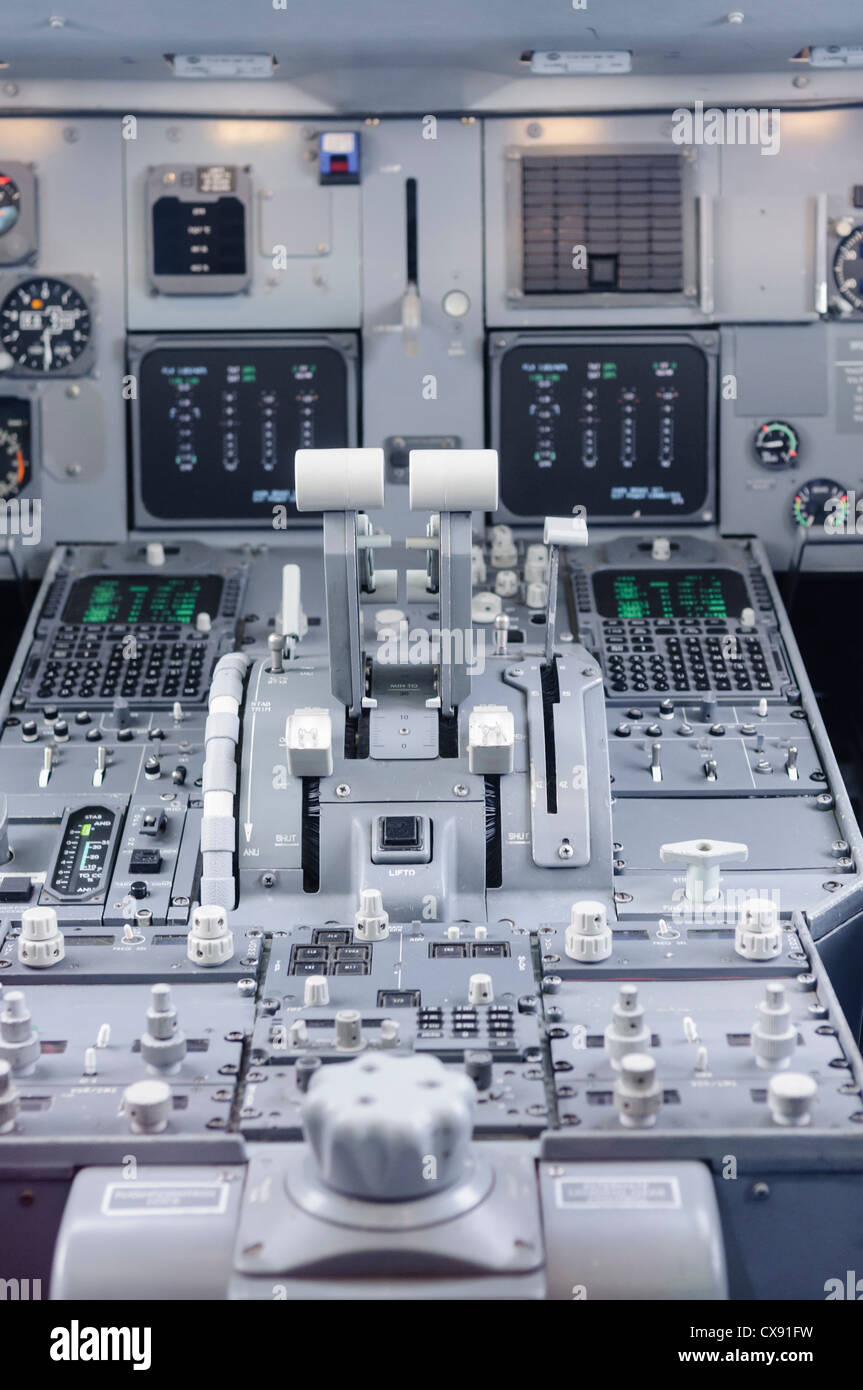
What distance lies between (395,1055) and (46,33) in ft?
10.5

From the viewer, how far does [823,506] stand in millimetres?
5953

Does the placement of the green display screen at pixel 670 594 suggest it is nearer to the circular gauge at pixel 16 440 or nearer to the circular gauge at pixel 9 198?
the circular gauge at pixel 16 440

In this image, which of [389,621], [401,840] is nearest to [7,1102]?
[401,840]

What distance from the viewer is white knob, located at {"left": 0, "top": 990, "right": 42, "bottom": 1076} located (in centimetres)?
327

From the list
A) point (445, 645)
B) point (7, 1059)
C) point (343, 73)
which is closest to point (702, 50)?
point (343, 73)

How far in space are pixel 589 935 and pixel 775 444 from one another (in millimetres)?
2751

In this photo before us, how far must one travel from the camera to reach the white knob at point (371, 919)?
3797 mm

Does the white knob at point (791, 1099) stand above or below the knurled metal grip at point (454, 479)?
below

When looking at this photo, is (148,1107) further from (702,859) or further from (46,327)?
(46,327)

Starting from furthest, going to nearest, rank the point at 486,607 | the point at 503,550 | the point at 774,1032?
the point at 503,550, the point at 486,607, the point at 774,1032

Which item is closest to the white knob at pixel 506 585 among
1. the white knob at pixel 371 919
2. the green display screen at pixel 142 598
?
the green display screen at pixel 142 598

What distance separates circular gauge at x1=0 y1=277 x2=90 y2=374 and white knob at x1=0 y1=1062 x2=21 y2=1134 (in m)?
3.34

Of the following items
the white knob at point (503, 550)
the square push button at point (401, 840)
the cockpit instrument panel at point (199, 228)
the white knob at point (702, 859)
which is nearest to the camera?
the white knob at point (702, 859)

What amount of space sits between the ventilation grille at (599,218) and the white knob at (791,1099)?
343cm
